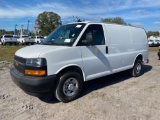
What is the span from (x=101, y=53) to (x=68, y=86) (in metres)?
1.50

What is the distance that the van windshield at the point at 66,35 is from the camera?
5.06m

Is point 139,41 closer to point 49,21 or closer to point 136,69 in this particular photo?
point 136,69

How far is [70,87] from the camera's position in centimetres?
495

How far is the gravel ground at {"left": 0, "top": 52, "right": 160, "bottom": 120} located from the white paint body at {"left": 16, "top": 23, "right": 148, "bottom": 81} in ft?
2.11

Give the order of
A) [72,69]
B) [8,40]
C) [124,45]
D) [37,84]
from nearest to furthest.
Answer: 1. [37,84]
2. [72,69]
3. [124,45]
4. [8,40]

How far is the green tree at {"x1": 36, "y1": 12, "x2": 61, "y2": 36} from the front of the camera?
5109 centimetres

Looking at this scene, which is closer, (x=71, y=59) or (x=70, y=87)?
(x=71, y=59)

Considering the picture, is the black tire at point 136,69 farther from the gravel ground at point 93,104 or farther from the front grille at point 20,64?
the front grille at point 20,64

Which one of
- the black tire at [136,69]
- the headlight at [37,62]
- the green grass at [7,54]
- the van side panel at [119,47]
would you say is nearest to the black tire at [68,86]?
the headlight at [37,62]

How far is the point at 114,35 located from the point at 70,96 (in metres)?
2.61

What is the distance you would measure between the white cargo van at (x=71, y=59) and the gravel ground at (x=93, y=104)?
424mm

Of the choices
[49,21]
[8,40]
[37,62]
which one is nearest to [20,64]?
[37,62]

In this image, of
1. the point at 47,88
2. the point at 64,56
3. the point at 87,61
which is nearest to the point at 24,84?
the point at 47,88

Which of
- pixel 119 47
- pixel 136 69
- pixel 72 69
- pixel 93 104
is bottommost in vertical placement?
pixel 93 104
